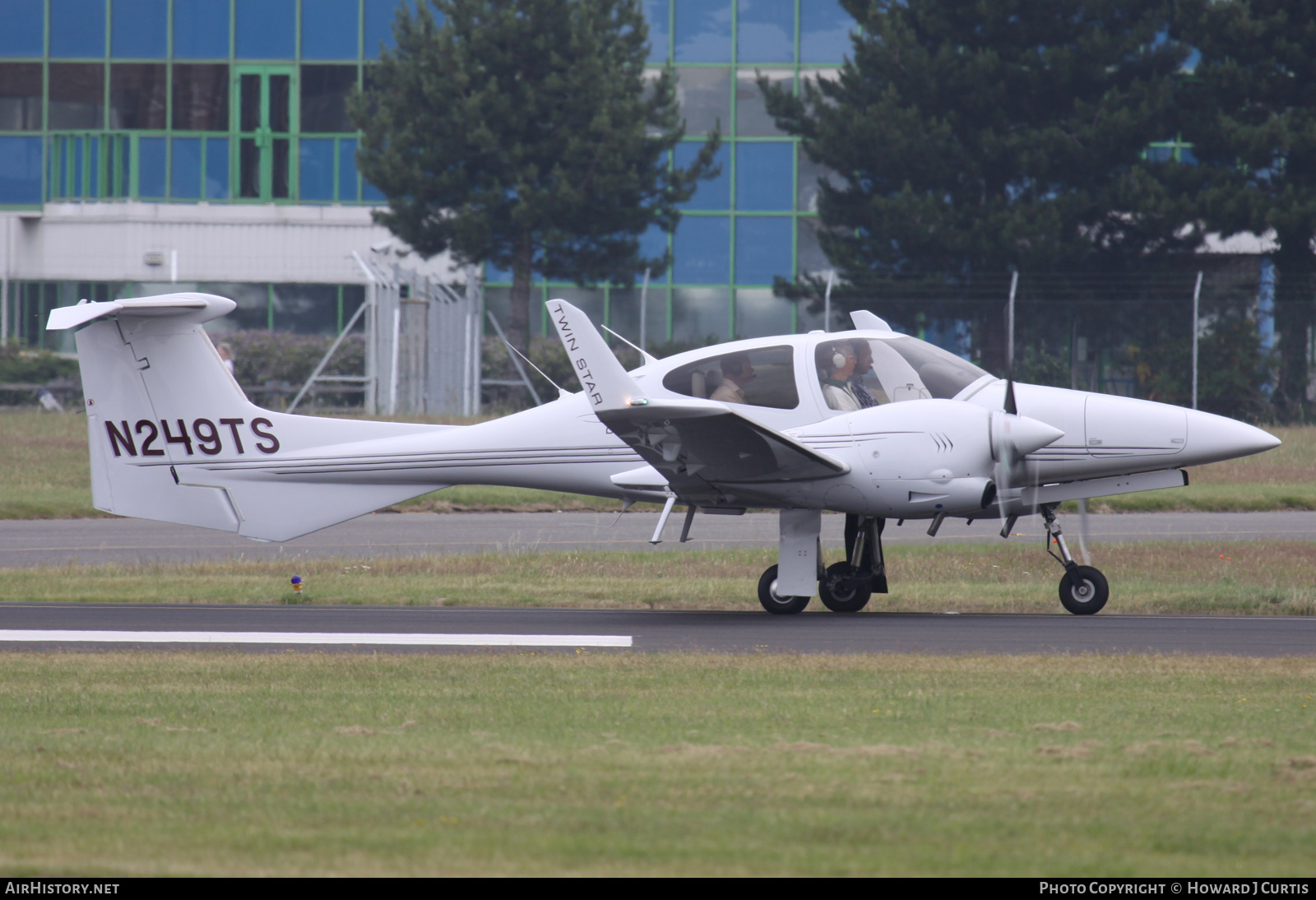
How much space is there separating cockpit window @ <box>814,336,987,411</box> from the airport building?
2925 cm

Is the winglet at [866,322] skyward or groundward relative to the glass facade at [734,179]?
groundward

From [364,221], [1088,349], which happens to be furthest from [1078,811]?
[364,221]

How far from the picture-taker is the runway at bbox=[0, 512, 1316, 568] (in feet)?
59.6

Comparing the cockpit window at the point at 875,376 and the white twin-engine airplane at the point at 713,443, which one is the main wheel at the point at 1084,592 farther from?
the cockpit window at the point at 875,376

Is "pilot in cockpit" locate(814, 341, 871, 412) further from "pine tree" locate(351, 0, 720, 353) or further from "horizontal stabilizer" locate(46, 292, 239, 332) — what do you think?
"pine tree" locate(351, 0, 720, 353)

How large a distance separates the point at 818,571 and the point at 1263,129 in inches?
958

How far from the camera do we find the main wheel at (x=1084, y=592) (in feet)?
40.5

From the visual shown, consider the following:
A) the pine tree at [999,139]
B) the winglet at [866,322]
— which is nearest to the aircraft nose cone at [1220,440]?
the winglet at [866,322]

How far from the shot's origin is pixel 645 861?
A: 5.21 metres

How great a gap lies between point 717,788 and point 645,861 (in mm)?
1081

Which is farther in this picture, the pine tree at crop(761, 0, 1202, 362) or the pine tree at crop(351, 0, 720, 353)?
the pine tree at crop(351, 0, 720, 353)

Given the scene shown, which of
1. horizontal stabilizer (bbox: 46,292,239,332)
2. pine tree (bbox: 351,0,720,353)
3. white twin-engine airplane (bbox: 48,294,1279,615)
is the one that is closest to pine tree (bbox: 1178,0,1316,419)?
pine tree (bbox: 351,0,720,353)

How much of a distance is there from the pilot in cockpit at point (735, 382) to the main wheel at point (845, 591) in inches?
70.1

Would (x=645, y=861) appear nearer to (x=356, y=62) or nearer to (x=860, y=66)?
(x=860, y=66)
